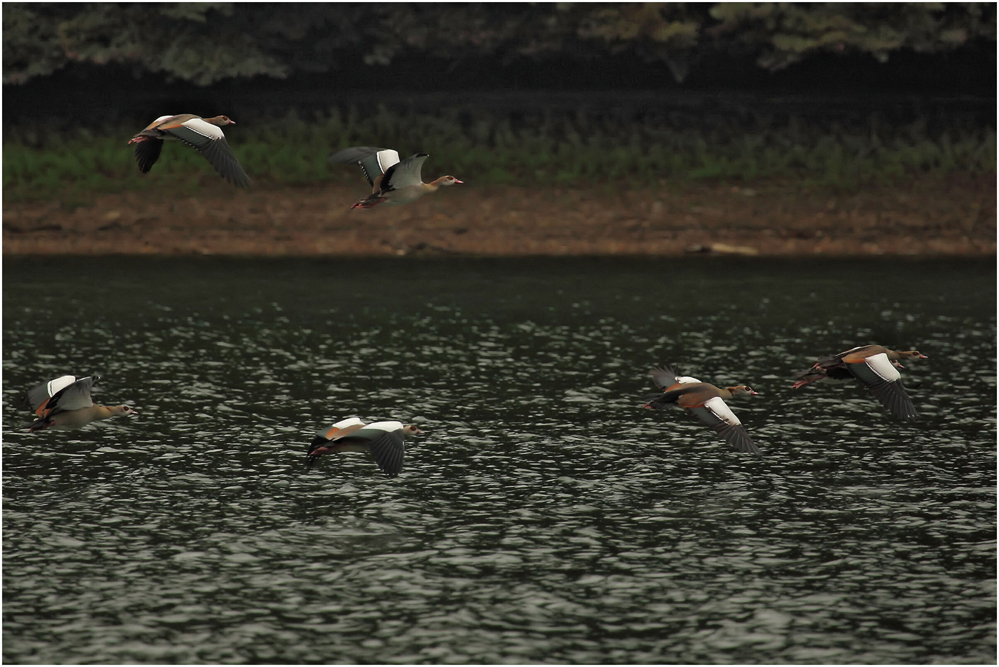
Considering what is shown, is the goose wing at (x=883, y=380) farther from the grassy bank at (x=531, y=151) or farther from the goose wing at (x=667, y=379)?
the grassy bank at (x=531, y=151)

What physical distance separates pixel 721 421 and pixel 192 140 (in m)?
7.35

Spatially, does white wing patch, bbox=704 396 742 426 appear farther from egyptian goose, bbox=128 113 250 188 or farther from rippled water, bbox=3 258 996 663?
egyptian goose, bbox=128 113 250 188

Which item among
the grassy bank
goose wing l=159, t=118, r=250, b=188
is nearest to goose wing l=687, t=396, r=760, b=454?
goose wing l=159, t=118, r=250, b=188

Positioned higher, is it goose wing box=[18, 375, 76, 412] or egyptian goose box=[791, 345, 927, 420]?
egyptian goose box=[791, 345, 927, 420]

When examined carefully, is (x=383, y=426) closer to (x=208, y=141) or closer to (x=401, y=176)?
(x=401, y=176)

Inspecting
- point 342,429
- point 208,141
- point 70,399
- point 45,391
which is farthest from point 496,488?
point 208,141

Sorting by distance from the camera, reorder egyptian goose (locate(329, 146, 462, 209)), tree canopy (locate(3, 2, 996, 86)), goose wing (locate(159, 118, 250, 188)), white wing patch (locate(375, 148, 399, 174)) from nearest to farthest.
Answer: goose wing (locate(159, 118, 250, 188)) < egyptian goose (locate(329, 146, 462, 209)) < white wing patch (locate(375, 148, 399, 174)) < tree canopy (locate(3, 2, 996, 86))

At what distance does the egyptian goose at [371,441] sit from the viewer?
18609 mm

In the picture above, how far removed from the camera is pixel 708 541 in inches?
784

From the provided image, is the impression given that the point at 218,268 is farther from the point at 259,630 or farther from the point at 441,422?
the point at 259,630

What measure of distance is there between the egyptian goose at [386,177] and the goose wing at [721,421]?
4321mm

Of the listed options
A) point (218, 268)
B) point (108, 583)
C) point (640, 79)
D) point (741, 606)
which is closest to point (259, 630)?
point (108, 583)

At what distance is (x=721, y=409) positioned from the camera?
63.2 feet

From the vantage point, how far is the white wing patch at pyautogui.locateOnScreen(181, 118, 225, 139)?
18.3 metres
